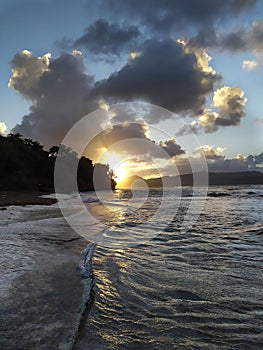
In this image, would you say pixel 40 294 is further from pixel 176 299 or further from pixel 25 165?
pixel 25 165

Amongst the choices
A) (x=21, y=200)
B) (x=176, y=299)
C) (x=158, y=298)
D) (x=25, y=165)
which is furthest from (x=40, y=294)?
(x=25, y=165)

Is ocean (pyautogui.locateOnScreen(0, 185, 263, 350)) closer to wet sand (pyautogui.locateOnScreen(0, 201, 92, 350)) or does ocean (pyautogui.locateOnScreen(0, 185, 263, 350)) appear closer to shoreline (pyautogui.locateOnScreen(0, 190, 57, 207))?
wet sand (pyautogui.locateOnScreen(0, 201, 92, 350))

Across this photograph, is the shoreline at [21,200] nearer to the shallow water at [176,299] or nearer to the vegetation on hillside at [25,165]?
the vegetation on hillside at [25,165]

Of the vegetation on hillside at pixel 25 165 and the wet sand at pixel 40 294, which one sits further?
the vegetation on hillside at pixel 25 165

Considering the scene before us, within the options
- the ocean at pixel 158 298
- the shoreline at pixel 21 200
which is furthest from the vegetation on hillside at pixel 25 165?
the ocean at pixel 158 298

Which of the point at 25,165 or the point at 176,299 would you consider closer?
the point at 176,299

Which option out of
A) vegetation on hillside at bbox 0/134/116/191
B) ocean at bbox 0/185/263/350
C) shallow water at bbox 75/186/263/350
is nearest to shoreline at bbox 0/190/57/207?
vegetation on hillside at bbox 0/134/116/191

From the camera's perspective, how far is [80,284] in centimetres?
488

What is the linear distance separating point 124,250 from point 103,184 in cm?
15691

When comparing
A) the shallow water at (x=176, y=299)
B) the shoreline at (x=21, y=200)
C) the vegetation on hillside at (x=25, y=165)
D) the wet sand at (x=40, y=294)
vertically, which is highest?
the vegetation on hillside at (x=25, y=165)

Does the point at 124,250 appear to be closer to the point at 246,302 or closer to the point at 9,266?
the point at 9,266

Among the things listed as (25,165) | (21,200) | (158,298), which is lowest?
(158,298)

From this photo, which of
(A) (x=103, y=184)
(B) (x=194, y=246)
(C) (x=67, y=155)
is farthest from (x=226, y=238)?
(A) (x=103, y=184)

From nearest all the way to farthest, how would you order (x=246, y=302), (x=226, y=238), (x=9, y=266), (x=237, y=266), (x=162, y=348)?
(x=162, y=348), (x=246, y=302), (x=9, y=266), (x=237, y=266), (x=226, y=238)
